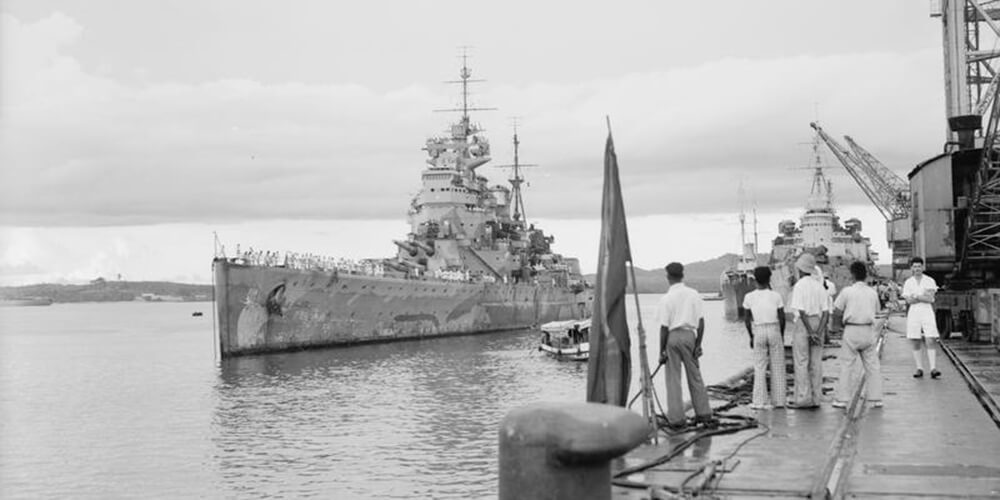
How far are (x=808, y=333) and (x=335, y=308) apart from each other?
34043 millimetres

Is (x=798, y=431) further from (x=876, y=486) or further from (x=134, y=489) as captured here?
(x=134, y=489)

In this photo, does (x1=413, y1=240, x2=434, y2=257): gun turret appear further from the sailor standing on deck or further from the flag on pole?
the flag on pole

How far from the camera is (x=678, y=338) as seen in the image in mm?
9453

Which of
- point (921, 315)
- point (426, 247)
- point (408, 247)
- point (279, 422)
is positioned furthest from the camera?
point (426, 247)

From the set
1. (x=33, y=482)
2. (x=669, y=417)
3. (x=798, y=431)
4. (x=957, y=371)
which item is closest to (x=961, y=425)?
(x=798, y=431)

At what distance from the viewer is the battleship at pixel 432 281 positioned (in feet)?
126

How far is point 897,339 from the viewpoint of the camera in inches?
911

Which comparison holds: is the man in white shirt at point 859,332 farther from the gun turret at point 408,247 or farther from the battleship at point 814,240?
the battleship at point 814,240

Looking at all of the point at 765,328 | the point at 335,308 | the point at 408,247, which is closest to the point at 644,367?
the point at 765,328

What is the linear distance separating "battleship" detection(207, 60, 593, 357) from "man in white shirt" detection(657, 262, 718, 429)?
3051 cm

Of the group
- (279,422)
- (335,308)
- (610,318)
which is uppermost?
(610,318)

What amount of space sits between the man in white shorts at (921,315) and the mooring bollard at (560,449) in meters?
10.3

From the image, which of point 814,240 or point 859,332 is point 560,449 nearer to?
point 859,332

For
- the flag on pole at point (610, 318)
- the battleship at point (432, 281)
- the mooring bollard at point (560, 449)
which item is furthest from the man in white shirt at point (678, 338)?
the battleship at point (432, 281)
